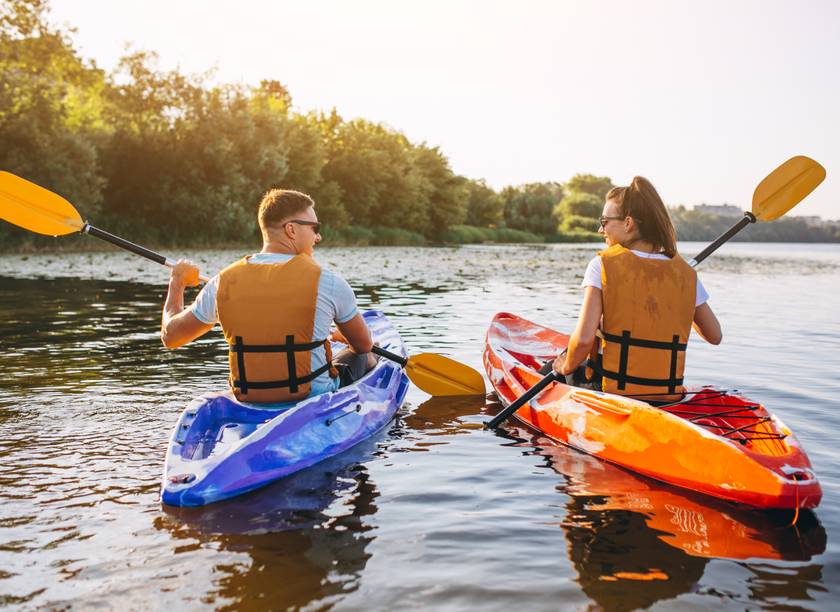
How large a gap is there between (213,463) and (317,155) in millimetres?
40821

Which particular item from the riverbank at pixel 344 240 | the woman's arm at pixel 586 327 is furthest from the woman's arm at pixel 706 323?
the riverbank at pixel 344 240

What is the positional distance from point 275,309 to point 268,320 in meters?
0.07

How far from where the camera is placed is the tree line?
27.9m

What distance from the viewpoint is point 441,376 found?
6551mm

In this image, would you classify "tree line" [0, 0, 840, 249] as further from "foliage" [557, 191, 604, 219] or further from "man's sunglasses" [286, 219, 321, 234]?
"foliage" [557, 191, 604, 219]

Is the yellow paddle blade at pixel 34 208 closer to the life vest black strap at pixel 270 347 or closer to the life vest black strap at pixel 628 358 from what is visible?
the life vest black strap at pixel 270 347

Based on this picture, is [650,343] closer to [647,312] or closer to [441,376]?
[647,312]

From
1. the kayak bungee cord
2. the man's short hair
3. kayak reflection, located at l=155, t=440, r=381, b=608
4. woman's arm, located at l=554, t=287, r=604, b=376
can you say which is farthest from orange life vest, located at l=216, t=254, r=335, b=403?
the kayak bungee cord

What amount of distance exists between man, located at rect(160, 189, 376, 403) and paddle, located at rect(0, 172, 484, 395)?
1.24 metres

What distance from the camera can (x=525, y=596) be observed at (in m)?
3.01

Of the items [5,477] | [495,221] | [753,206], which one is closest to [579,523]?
[5,477]

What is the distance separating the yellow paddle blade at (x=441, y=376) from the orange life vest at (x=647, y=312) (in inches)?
79.8

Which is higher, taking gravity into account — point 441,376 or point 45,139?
point 45,139

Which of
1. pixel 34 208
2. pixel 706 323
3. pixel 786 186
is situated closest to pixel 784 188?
pixel 786 186
